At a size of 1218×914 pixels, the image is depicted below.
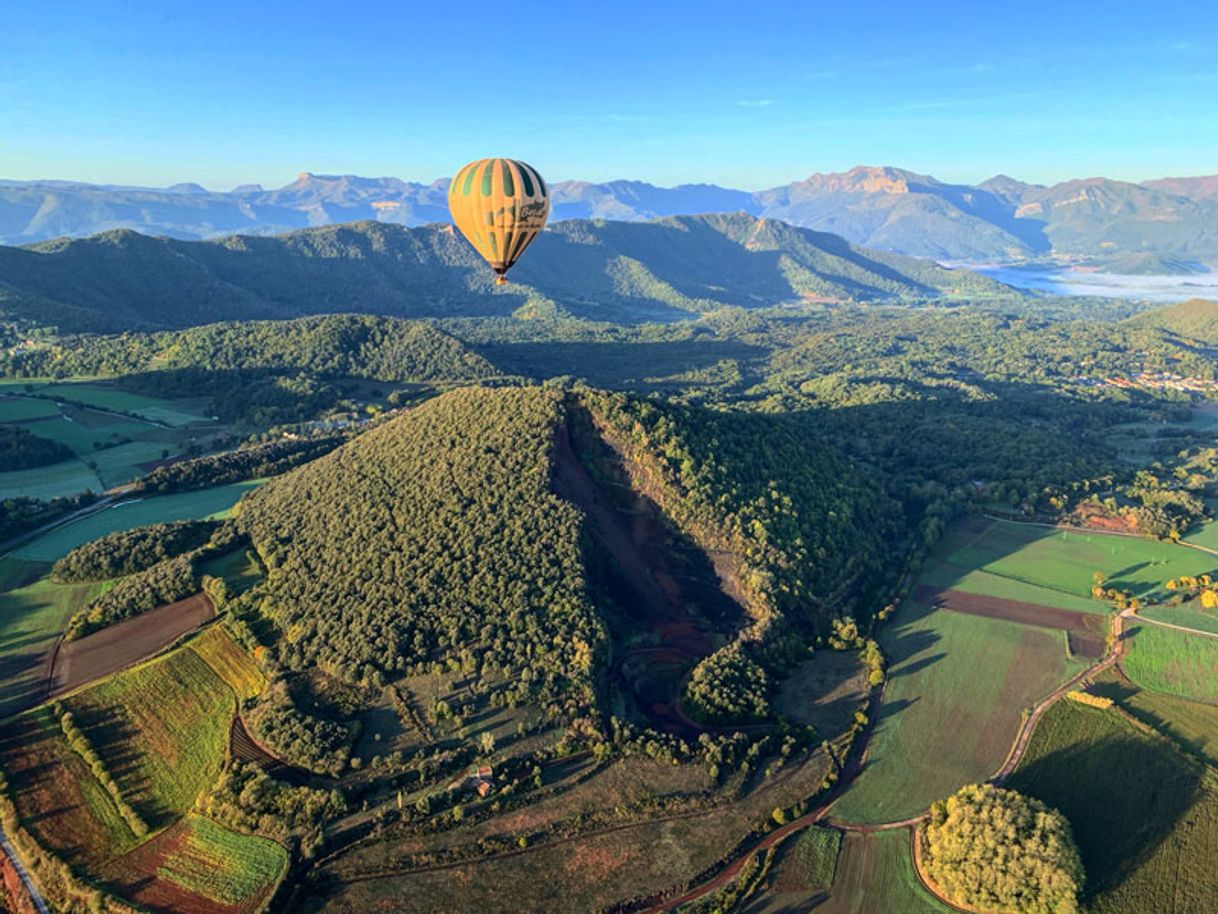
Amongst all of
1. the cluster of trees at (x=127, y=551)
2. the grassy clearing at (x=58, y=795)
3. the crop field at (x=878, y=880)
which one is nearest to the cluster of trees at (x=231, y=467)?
the cluster of trees at (x=127, y=551)

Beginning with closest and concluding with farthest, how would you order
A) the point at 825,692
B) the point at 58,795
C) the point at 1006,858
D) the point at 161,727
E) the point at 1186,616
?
1. the point at 1006,858
2. the point at 58,795
3. the point at 161,727
4. the point at 825,692
5. the point at 1186,616

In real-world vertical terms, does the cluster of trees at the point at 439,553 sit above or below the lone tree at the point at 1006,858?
above

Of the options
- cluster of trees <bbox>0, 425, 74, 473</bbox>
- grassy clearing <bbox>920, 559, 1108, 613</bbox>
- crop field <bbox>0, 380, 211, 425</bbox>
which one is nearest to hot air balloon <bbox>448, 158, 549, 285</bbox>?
grassy clearing <bbox>920, 559, 1108, 613</bbox>

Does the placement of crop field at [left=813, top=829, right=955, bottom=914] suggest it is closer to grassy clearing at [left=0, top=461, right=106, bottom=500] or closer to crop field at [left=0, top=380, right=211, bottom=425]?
grassy clearing at [left=0, top=461, right=106, bottom=500]

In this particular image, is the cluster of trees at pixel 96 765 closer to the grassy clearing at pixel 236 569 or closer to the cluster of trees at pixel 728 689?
the grassy clearing at pixel 236 569

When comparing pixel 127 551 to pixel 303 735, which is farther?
pixel 127 551

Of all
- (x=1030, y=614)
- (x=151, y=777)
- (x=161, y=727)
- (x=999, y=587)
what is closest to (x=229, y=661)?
(x=161, y=727)

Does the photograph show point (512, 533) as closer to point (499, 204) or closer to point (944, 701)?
point (499, 204)
